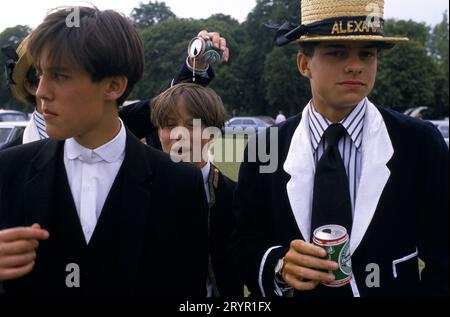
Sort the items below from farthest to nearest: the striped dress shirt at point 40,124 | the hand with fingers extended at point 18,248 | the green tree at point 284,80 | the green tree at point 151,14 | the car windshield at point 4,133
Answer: the green tree at point 151,14 → the green tree at point 284,80 → the car windshield at point 4,133 → the striped dress shirt at point 40,124 → the hand with fingers extended at point 18,248

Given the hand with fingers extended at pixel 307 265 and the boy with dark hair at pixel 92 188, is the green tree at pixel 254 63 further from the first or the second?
the hand with fingers extended at pixel 307 265

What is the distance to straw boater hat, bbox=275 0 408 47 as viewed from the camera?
7.55 ft

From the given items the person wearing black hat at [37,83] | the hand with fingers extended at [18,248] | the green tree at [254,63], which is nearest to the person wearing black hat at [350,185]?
the hand with fingers extended at [18,248]

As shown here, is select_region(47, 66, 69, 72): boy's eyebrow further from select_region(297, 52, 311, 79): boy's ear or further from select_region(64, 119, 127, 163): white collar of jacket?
select_region(297, 52, 311, 79): boy's ear

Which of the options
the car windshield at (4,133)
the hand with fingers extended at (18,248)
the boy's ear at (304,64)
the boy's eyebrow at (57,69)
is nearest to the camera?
the hand with fingers extended at (18,248)

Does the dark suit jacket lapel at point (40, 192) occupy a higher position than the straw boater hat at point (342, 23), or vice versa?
the straw boater hat at point (342, 23)

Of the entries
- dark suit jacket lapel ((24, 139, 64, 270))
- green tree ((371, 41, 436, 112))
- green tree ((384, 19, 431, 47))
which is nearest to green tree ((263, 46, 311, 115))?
green tree ((371, 41, 436, 112))

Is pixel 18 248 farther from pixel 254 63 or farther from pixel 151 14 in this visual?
pixel 151 14

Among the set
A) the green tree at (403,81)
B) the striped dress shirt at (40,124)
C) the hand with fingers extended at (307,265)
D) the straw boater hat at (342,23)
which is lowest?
the hand with fingers extended at (307,265)

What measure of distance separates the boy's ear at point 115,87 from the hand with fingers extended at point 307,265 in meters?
0.88

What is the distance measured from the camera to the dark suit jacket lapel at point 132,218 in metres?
2.12

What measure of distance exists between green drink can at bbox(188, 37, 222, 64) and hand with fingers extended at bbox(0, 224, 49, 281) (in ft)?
5.95

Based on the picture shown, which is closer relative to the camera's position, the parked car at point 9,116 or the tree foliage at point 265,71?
the parked car at point 9,116
